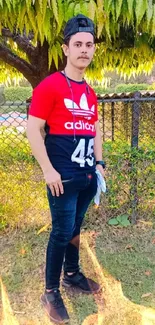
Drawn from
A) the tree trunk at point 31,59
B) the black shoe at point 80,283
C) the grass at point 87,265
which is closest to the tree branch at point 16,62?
the tree trunk at point 31,59

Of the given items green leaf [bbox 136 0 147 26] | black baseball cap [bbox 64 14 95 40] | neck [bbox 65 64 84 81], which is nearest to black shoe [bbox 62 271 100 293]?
neck [bbox 65 64 84 81]

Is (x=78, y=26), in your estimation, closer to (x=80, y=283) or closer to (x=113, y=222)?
A: (x=80, y=283)

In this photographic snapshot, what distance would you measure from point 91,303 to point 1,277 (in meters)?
0.77

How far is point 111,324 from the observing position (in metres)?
2.13

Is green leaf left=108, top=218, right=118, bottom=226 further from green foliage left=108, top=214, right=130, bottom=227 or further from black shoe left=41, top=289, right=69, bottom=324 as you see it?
black shoe left=41, top=289, right=69, bottom=324

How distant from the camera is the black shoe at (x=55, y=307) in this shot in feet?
7.05

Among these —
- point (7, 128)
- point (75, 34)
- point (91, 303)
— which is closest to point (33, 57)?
point (7, 128)

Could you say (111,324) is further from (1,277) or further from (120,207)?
(120,207)

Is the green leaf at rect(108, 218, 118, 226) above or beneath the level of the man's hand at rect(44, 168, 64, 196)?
beneath

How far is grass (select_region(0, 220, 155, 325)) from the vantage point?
2330 mm

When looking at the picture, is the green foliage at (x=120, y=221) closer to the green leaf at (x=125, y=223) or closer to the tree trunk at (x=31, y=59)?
the green leaf at (x=125, y=223)

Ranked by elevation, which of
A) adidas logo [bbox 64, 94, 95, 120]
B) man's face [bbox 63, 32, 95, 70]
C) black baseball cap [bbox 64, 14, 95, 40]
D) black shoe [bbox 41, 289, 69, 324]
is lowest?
black shoe [bbox 41, 289, 69, 324]

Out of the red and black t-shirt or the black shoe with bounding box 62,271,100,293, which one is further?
the black shoe with bounding box 62,271,100,293

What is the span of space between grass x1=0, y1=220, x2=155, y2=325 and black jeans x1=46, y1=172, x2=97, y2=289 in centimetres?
25
